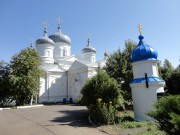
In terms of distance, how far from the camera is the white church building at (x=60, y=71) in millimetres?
28969

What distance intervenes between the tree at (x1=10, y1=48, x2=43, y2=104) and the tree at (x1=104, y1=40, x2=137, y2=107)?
387 inches

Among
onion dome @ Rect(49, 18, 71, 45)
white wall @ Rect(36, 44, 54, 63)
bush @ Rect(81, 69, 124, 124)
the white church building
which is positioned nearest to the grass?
bush @ Rect(81, 69, 124, 124)

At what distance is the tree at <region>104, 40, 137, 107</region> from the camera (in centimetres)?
1944

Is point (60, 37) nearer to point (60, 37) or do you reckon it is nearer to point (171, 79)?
point (60, 37)

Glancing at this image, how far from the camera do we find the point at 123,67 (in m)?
19.7

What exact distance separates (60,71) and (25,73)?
7648 mm

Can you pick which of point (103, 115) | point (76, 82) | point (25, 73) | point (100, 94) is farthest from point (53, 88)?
point (103, 115)

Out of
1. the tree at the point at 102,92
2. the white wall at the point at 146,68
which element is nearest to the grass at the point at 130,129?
the tree at the point at 102,92

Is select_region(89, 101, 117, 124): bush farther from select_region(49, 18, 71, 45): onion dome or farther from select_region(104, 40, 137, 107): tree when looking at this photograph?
select_region(49, 18, 71, 45): onion dome

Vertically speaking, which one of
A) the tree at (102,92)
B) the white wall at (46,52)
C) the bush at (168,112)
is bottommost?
the bush at (168,112)

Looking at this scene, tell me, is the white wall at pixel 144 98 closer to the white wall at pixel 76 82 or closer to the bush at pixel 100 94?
the bush at pixel 100 94

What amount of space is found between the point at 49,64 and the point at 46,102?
6.64m

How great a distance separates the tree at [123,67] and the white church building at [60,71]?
23.7 feet

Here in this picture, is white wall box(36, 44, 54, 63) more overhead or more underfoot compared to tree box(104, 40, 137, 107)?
more overhead
